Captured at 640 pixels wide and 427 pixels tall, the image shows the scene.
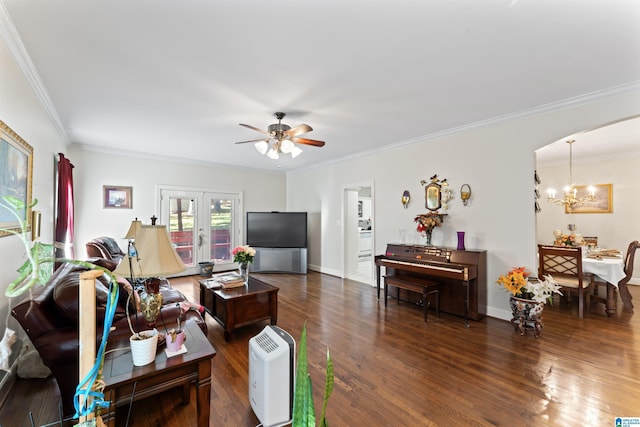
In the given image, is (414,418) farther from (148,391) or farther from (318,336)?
(148,391)

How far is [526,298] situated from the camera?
3086 millimetres

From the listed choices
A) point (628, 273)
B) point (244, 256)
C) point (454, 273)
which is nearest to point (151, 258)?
point (244, 256)

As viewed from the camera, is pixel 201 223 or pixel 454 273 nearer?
pixel 454 273

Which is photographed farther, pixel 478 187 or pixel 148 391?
pixel 478 187

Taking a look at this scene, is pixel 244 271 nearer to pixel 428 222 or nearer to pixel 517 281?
pixel 428 222

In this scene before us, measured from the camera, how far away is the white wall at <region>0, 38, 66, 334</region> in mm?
1958

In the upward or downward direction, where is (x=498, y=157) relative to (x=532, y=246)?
upward

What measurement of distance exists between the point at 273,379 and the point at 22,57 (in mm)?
3084

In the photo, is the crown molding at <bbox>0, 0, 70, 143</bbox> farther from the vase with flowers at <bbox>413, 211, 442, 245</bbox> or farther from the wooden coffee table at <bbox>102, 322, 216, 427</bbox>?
the vase with flowers at <bbox>413, 211, 442, 245</bbox>

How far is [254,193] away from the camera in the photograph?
6988 millimetres

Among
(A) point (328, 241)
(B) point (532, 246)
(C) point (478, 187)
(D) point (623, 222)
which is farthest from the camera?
(A) point (328, 241)

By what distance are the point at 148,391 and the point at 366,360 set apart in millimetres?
1795

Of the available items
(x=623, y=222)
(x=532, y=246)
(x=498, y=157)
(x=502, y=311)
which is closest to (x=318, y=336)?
(x=502, y=311)

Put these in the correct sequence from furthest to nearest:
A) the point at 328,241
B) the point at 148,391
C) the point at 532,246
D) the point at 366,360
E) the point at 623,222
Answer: the point at 328,241, the point at 623,222, the point at 532,246, the point at 366,360, the point at 148,391
